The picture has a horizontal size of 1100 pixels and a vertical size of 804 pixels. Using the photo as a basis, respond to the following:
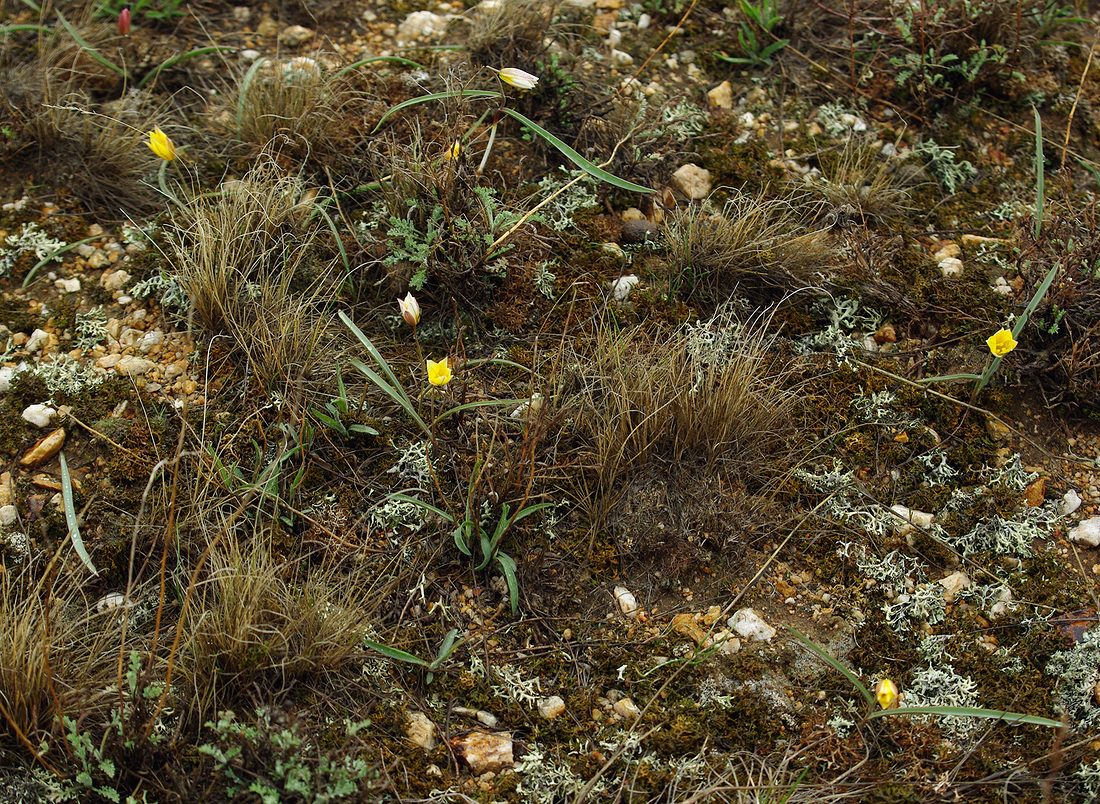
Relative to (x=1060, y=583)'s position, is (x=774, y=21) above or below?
above

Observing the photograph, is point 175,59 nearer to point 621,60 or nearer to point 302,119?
point 302,119

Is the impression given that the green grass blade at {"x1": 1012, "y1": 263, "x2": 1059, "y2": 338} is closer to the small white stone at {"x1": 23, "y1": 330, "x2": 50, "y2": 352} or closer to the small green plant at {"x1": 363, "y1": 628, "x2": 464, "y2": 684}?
the small green plant at {"x1": 363, "y1": 628, "x2": 464, "y2": 684}

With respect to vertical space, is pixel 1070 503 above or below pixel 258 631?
above

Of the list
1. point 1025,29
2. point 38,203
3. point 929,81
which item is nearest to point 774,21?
point 929,81

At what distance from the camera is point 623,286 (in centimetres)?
284

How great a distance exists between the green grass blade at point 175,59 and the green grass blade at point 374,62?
44 centimetres

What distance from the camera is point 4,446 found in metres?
2.48

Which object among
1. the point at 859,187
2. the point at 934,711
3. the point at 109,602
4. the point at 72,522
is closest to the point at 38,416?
the point at 72,522

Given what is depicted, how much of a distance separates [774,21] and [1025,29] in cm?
87

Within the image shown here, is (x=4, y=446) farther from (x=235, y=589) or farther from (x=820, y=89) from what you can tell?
(x=820, y=89)

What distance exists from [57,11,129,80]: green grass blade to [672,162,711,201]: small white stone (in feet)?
5.73

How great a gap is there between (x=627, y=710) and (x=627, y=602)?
0.26 metres

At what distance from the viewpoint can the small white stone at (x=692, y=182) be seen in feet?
10.0

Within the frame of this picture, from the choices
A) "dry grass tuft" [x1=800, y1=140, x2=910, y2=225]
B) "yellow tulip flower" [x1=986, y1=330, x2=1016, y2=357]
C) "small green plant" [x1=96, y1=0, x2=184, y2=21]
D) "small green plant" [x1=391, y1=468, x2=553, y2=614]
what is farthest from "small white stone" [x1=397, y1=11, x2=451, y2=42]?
"yellow tulip flower" [x1=986, y1=330, x2=1016, y2=357]
